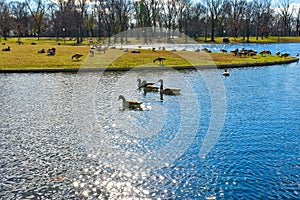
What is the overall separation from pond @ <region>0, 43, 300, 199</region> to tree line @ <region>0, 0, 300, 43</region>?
71304 mm

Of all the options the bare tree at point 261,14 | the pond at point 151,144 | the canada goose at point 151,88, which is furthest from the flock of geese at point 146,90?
the bare tree at point 261,14

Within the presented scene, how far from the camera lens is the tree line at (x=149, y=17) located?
299ft

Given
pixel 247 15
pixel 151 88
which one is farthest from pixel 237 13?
pixel 151 88

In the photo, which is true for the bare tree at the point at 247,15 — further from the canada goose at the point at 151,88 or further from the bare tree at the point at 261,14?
the canada goose at the point at 151,88

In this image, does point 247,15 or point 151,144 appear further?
point 247,15

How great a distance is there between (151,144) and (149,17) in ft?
288

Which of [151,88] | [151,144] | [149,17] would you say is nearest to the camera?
[151,144]

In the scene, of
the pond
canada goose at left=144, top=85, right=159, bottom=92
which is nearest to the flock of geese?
canada goose at left=144, top=85, right=159, bottom=92

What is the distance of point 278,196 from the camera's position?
752cm

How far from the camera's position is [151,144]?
11.0 meters

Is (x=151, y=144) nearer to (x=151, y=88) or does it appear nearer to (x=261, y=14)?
(x=151, y=88)

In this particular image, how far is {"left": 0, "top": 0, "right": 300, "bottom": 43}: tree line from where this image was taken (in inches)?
3583

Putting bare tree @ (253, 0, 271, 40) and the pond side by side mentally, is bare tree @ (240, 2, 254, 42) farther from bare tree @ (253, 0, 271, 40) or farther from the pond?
the pond

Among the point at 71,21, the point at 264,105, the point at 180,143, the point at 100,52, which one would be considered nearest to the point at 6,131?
the point at 180,143
